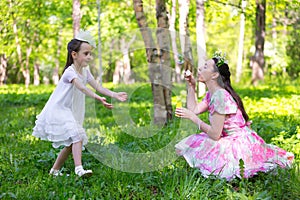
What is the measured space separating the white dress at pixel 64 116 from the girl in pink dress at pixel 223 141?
102cm

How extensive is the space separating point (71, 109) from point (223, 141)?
A: 147 cm

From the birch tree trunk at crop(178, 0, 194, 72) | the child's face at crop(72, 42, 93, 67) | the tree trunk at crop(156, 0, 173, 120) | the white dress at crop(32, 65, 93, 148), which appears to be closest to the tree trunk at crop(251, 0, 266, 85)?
the birch tree trunk at crop(178, 0, 194, 72)

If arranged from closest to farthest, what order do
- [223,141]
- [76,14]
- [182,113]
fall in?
[182,113]
[223,141]
[76,14]

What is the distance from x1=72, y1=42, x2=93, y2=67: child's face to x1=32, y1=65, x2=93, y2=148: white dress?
0.08 m

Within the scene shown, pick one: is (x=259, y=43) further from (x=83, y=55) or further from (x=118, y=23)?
(x=83, y=55)

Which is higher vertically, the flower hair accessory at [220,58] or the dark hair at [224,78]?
the flower hair accessory at [220,58]

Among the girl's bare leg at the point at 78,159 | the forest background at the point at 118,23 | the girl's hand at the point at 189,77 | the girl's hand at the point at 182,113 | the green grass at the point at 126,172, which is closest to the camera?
the green grass at the point at 126,172

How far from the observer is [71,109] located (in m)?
4.32

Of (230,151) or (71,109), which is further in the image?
(71,109)

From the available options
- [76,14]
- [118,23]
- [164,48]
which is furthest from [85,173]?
[118,23]

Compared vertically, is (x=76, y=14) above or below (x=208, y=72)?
above

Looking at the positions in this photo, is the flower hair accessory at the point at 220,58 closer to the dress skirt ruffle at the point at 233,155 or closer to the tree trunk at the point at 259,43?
the dress skirt ruffle at the point at 233,155

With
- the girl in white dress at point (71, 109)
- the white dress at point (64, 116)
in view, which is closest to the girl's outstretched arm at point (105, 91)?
the girl in white dress at point (71, 109)

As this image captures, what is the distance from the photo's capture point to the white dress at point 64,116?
421 cm
